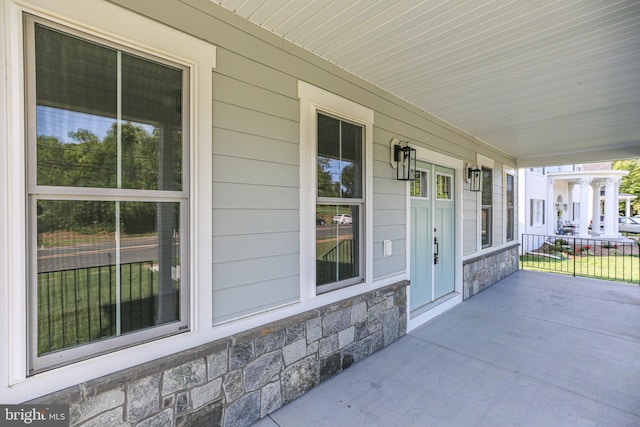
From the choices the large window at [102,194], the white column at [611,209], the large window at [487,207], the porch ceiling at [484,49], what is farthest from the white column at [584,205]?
the large window at [102,194]

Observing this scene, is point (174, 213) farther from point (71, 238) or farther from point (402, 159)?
point (402, 159)

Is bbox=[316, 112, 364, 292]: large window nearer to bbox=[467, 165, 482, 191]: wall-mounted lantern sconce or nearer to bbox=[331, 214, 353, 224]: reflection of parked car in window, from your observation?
bbox=[331, 214, 353, 224]: reflection of parked car in window

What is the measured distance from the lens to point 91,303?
61.6 inches

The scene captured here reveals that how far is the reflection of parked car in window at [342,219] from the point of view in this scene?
111 inches

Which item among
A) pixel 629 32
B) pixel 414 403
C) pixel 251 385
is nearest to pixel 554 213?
pixel 629 32

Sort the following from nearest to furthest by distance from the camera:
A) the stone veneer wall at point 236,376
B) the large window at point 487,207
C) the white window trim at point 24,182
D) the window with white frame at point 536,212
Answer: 1. the white window trim at point 24,182
2. the stone veneer wall at point 236,376
3. the large window at point 487,207
4. the window with white frame at point 536,212

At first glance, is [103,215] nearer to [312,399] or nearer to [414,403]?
[312,399]

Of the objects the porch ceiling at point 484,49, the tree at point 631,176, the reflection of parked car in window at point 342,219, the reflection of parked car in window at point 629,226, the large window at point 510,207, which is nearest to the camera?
the porch ceiling at point 484,49

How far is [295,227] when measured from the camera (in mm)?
2426

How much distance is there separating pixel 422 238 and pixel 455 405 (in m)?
2.18

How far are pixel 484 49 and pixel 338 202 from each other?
1.75 meters

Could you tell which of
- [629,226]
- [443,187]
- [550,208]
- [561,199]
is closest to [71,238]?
[443,187]

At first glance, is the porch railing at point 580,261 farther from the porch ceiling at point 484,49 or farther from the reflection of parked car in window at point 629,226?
the reflection of parked car in window at point 629,226

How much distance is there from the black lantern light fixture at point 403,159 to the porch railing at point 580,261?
195 inches
